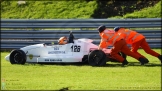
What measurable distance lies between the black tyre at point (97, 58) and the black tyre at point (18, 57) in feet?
7.60

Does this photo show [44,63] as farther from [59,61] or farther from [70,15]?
[70,15]

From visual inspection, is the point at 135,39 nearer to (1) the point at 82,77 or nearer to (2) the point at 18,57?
(2) the point at 18,57

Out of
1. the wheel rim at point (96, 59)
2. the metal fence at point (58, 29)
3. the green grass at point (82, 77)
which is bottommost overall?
the green grass at point (82, 77)

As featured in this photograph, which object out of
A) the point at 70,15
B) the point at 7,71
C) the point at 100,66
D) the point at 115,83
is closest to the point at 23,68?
the point at 7,71

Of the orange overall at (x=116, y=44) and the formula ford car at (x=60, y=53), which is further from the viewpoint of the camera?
the formula ford car at (x=60, y=53)

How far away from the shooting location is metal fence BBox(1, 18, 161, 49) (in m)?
20.0

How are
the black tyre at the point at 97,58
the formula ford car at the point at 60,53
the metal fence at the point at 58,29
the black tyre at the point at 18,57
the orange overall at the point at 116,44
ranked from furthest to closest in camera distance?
the metal fence at the point at 58,29
the black tyre at the point at 18,57
the formula ford car at the point at 60,53
the orange overall at the point at 116,44
the black tyre at the point at 97,58

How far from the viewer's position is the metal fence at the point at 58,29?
20.0 meters

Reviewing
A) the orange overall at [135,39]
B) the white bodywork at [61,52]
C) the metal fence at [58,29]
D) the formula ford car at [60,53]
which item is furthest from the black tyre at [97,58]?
the metal fence at [58,29]

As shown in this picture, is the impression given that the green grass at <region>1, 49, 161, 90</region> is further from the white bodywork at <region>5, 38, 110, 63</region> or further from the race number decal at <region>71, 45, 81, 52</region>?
the race number decal at <region>71, 45, 81, 52</region>

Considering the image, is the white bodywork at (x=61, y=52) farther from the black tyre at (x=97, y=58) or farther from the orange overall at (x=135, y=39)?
the orange overall at (x=135, y=39)

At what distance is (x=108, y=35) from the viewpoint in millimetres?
15195

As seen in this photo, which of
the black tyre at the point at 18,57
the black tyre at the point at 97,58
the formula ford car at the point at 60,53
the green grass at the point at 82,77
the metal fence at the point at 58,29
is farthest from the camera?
the metal fence at the point at 58,29

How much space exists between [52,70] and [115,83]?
11.3 ft
